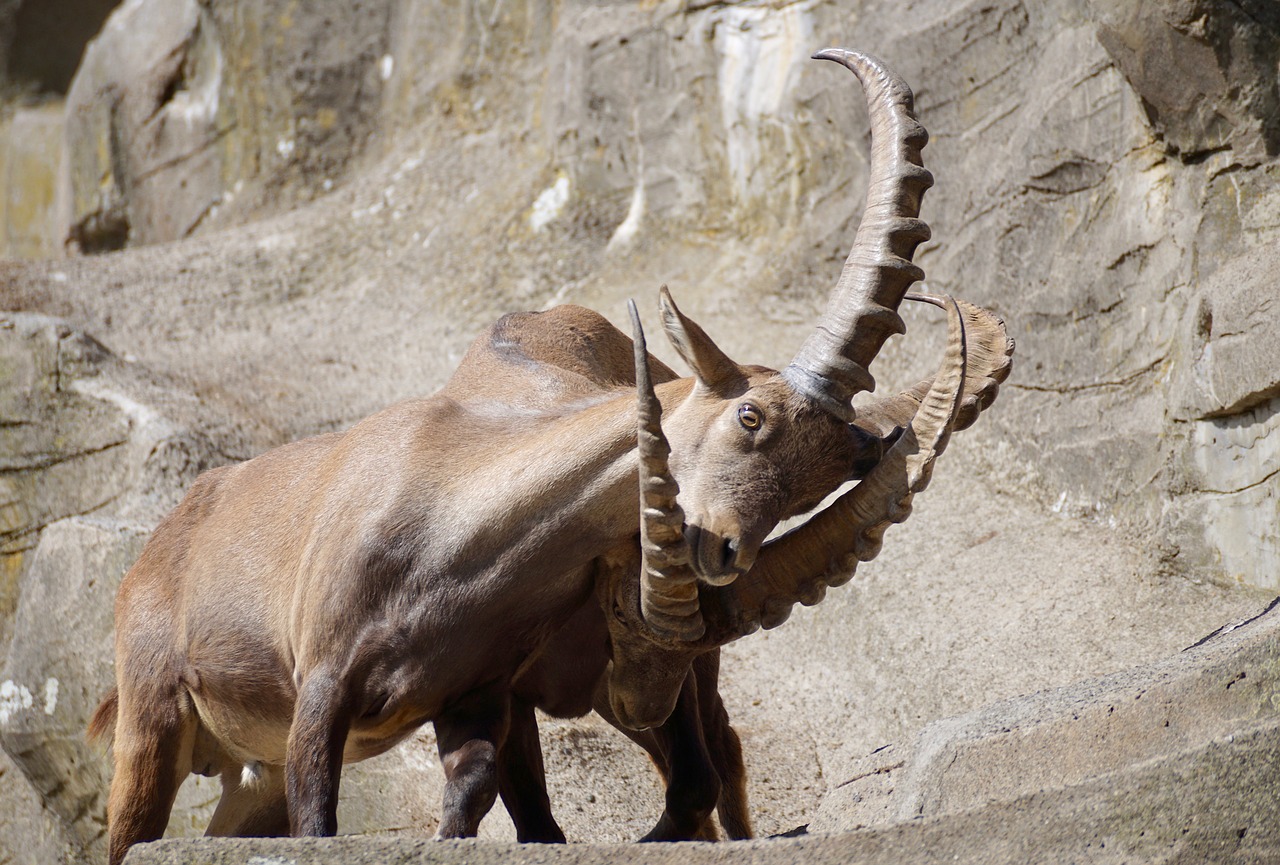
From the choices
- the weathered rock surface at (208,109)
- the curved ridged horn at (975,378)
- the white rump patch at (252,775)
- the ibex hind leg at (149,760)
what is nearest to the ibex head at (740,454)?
the curved ridged horn at (975,378)

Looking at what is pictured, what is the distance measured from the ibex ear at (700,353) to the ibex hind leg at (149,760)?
7.31ft

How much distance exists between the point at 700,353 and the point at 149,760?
248 centimetres

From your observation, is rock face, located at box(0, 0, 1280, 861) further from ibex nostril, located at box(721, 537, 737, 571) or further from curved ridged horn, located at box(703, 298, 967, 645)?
ibex nostril, located at box(721, 537, 737, 571)

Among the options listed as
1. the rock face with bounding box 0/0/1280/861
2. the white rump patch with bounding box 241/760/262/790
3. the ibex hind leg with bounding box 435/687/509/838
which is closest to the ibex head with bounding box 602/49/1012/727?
the ibex hind leg with bounding box 435/687/509/838

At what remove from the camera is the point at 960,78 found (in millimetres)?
7629

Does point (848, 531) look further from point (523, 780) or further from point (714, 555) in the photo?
point (523, 780)

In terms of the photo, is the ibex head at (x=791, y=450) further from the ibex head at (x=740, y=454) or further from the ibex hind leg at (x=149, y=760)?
the ibex hind leg at (x=149, y=760)

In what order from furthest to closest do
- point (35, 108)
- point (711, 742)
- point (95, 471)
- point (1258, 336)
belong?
point (35, 108), point (95, 471), point (1258, 336), point (711, 742)

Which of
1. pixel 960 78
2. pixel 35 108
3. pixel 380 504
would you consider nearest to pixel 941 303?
pixel 380 504

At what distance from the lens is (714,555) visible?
11.0 ft

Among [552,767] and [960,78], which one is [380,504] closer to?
[552,767]

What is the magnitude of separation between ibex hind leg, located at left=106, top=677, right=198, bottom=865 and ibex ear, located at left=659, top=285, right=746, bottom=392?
223 cm

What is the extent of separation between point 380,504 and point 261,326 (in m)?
6.27

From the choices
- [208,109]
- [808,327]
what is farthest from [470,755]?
[208,109]
